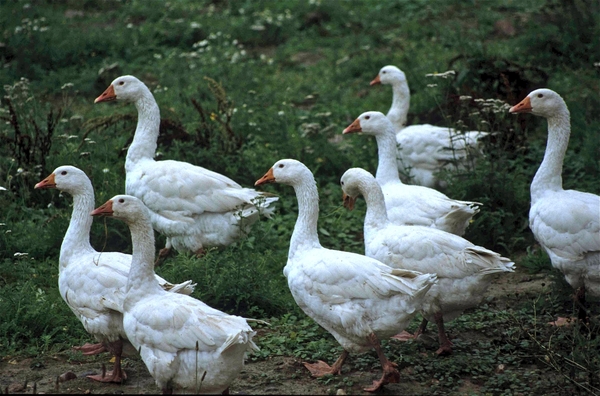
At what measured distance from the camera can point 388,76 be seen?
10242 mm

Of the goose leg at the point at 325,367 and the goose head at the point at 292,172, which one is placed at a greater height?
the goose head at the point at 292,172

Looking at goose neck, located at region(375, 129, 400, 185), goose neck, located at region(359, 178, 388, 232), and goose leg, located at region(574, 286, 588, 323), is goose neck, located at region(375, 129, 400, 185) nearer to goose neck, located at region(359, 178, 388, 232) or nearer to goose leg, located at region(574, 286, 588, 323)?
goose neck, located at region(359, 178, 388, 232)

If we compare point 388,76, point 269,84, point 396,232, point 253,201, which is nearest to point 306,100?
point 269,84

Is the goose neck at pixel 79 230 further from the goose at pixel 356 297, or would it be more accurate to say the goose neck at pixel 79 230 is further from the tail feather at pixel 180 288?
the goose at pixel 356 297

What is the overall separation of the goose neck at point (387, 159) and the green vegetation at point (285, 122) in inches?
26.8

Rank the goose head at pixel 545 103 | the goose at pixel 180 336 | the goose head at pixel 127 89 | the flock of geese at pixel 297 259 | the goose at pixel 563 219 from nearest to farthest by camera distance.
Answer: the goose at pixel 180 336 → the flock of geese at pixel 297 259 → the goose at pixel 563 219 → the goose head at pixel 545 103 → the goose head at pixel 127 89

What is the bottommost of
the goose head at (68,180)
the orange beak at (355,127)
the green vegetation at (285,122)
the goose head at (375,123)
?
the green vegetation at (285,122)

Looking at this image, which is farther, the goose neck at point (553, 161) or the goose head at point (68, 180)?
the goose neck at point (553, 161)

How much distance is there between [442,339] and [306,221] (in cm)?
141

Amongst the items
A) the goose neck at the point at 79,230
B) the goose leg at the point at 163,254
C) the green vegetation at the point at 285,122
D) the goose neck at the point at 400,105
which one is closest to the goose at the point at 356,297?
the green vegetation at the point at 285,122

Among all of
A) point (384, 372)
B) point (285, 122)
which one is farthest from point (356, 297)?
point (285, 122)

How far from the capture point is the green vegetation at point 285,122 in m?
6.22

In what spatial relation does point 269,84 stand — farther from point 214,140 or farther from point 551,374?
point 551,374

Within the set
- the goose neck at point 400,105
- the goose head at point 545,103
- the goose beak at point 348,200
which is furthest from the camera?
the goose neck at point 400,105
